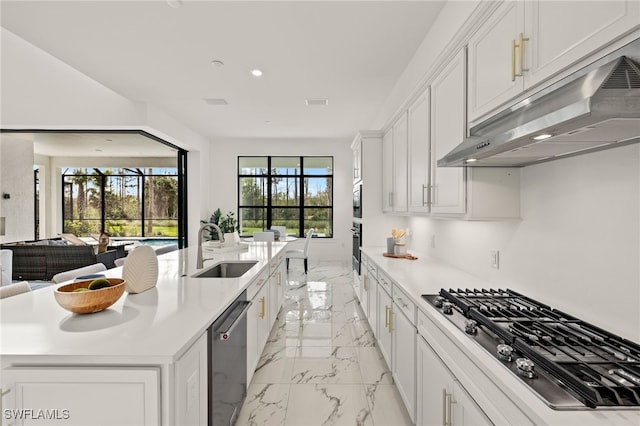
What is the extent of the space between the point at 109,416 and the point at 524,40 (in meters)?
2.06

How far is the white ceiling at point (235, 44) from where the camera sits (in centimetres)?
268

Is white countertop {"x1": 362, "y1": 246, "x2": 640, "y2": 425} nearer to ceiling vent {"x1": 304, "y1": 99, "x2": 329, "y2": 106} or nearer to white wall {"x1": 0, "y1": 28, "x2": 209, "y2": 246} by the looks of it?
ceiling vent {"x1": 304, "y1": 99, "x2": 329, "y2": 106}

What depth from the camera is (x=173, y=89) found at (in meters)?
4.54

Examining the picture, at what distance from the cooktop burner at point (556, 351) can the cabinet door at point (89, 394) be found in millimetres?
1151

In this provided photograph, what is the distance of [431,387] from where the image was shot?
1.48 meters

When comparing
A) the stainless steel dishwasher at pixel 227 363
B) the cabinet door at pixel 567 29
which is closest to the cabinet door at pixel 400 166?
the cabinet door at pixel 567 29

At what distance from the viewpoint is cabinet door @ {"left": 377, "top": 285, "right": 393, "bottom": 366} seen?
230 centimetres

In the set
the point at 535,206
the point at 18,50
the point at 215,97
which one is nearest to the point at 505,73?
the point at 535,206

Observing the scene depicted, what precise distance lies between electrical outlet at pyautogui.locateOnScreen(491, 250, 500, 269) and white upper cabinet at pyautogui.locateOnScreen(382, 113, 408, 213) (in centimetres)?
100

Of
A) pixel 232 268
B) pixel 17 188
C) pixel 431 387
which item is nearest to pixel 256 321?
pixel 232 268

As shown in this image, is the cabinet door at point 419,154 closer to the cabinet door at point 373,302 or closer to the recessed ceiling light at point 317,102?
the cabinet door at point 373,302

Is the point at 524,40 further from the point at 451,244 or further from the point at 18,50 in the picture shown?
the point at 18,50

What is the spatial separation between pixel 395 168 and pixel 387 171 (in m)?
0.33

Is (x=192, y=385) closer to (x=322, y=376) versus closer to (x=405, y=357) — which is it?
(x=405, y=357)
